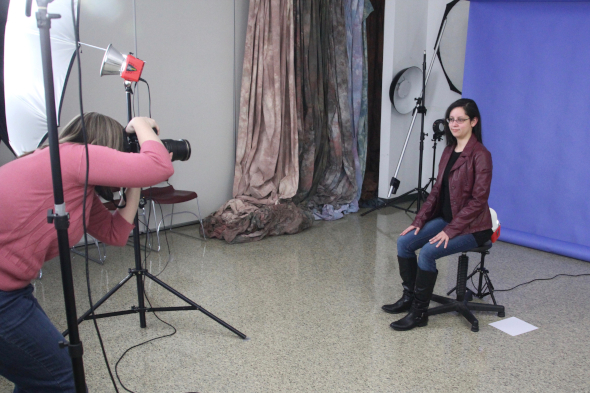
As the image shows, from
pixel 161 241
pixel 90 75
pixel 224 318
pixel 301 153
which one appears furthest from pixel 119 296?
pixel 301 153

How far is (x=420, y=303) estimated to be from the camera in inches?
92.0

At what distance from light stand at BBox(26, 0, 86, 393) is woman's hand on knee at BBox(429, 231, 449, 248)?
5.43ft

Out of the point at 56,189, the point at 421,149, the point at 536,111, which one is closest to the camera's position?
the point at 56,189

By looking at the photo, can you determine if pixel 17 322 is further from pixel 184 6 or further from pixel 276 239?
pixel 184 6

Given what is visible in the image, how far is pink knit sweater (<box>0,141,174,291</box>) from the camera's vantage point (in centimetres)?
113

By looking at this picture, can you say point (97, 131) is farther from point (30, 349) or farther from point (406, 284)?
point (406, 284)

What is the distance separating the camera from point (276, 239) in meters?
3.86

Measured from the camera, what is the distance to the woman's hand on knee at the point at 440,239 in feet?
7.38

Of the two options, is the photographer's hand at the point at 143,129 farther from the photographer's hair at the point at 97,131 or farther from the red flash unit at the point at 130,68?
the red flash unit at the point at 130,68

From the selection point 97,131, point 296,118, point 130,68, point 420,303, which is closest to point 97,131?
point 97,131

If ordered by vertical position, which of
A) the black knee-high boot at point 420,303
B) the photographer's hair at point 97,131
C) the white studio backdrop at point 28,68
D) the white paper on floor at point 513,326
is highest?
the white studio backdrop at point 28,68

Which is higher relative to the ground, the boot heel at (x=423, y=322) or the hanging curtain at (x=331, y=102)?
the hanging curtain at (x=331, y=102)

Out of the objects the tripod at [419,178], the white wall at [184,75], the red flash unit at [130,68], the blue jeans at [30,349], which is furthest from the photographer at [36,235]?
the tripod at [419,178]

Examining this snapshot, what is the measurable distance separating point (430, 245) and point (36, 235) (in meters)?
1.72
